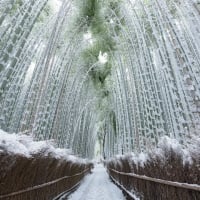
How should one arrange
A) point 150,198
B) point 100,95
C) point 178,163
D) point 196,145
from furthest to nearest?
point 100,95 < point 150,198 < point 178,163 < point 196,145

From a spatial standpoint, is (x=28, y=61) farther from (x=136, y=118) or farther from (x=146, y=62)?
(x=136, y=118)

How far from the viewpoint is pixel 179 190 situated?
2.79 m

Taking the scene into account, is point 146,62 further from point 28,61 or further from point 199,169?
point 199,169

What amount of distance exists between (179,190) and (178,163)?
0.27 meters

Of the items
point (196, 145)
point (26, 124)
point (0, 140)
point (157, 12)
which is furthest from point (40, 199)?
point (157, 12)

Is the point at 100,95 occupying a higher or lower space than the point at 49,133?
higher

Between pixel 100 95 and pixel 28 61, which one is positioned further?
pixel 100 95

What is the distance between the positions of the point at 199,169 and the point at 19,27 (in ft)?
10.7

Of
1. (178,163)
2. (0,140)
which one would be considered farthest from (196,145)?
(0,140)

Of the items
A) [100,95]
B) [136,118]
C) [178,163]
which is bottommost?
[178,163]

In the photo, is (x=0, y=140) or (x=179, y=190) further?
(x=179, y=190)

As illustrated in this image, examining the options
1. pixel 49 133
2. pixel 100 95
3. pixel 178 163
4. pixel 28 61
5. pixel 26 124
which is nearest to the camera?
pixel 178 163

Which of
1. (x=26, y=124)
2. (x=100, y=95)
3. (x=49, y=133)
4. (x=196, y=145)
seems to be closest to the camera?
(x=196, y=145)

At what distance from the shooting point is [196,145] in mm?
2270
